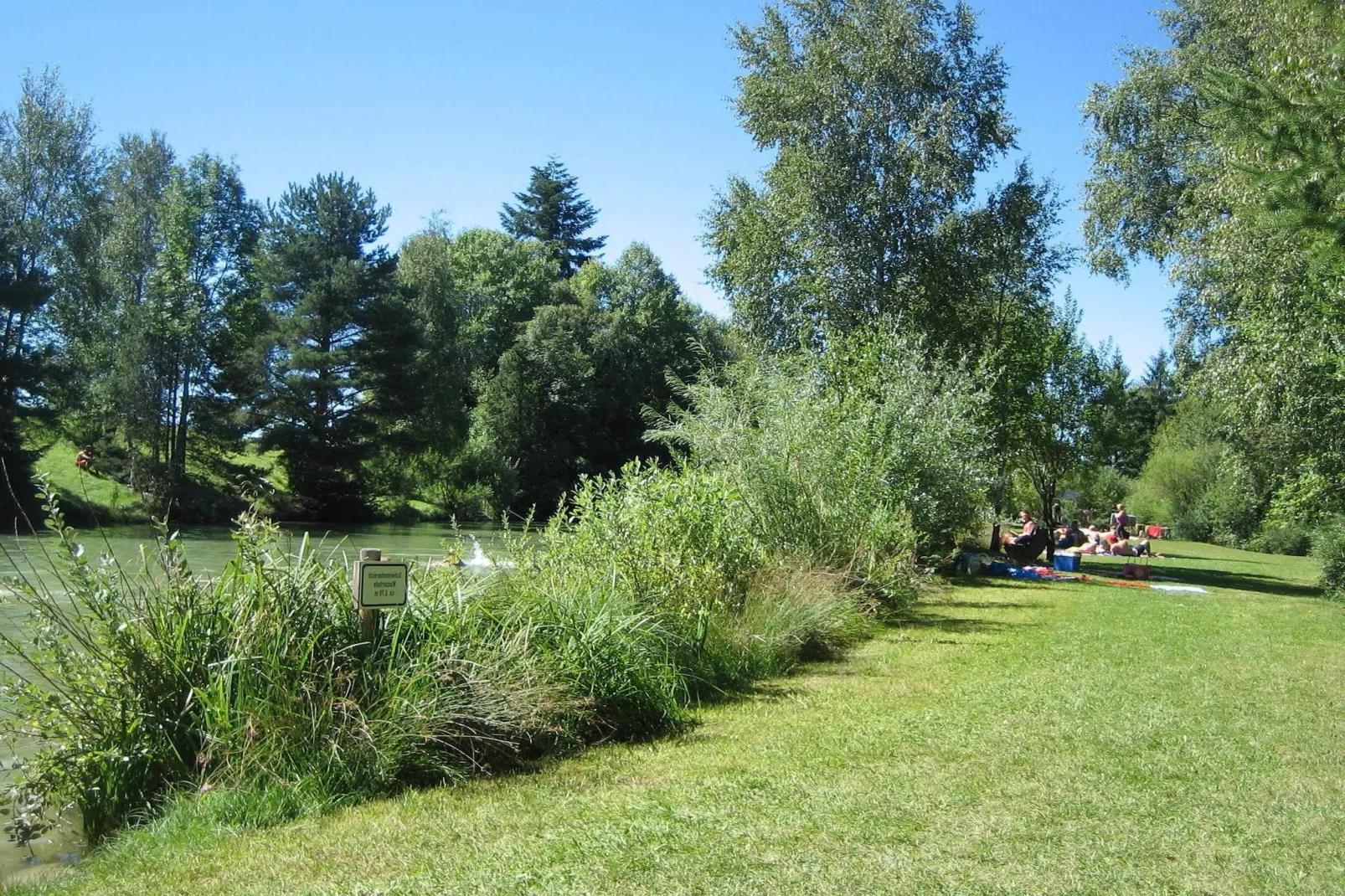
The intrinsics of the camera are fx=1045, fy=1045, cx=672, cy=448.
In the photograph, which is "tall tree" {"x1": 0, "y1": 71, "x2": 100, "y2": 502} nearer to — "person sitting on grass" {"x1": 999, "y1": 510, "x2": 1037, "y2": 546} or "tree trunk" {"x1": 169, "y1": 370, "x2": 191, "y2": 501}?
"tree trunk" {"x1": 169, "y1": 370, "x2": 191, "y2": 501}

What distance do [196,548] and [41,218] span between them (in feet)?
54.1

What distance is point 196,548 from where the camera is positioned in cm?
2503

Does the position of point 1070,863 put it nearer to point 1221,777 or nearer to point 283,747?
point 1221,777

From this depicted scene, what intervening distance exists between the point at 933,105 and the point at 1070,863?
2340cm

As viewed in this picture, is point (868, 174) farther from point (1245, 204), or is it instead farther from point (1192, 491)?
point (1192, 491)

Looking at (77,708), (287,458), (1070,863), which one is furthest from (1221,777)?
(287,458)

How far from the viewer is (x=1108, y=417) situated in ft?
112

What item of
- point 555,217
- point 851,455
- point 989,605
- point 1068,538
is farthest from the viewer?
point 555,217

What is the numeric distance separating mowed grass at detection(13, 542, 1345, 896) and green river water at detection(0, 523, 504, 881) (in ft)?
3.14

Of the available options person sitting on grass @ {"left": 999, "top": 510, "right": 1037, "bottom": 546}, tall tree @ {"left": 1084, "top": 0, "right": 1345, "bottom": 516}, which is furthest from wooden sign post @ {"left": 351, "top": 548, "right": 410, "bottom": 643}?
person sitting on grass @ {"left": 999, "top": 510, "right": 1037, "bottom": 546}

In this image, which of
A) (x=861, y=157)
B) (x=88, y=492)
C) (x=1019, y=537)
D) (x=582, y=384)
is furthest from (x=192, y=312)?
(x=1019, y=537)

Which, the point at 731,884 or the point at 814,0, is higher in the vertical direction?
the point at 814,0

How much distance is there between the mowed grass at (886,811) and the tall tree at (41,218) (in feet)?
102

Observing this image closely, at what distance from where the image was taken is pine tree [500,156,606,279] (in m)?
66.9
